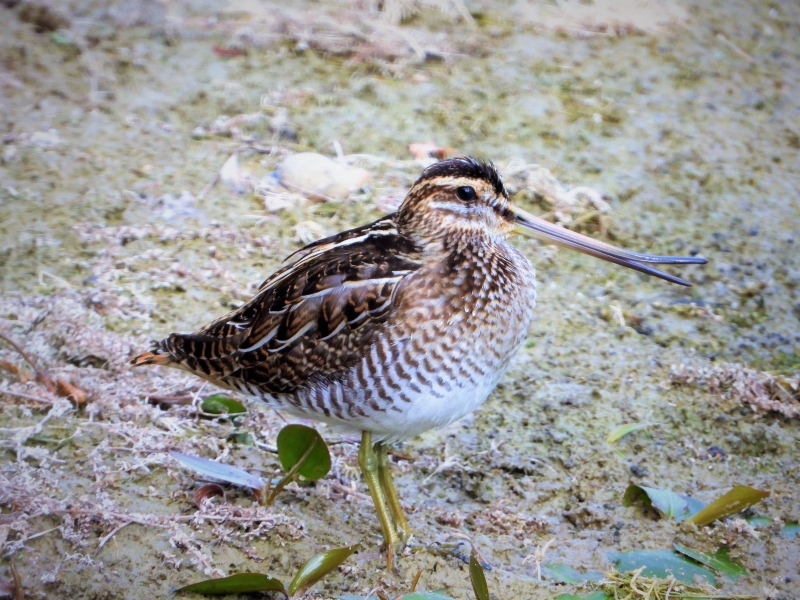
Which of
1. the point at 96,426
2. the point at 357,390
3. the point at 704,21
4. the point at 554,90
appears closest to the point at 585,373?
the point at 357,390

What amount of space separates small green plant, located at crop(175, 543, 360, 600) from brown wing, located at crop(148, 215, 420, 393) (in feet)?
1.90

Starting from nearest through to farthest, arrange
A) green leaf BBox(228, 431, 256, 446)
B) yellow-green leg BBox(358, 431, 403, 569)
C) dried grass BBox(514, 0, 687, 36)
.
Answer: yellow-green leg BBox(358, 431, 403, 569)
green leaf BBox(228, 431, 256, 446)
dried grass BBox(514, 0, 687, 36)

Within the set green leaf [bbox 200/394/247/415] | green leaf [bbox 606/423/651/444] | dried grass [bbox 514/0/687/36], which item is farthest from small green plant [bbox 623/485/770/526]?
dried grass [bbox 514/0/687/36]

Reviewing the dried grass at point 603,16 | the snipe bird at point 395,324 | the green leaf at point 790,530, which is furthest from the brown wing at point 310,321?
the dried grass at point 603,16

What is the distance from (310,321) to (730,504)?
156 cm

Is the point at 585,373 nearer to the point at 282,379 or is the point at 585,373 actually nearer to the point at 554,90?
the point at 282,379

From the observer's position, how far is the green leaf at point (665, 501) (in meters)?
3.38

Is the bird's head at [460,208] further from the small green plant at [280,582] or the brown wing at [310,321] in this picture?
the small green plant at [280,582]

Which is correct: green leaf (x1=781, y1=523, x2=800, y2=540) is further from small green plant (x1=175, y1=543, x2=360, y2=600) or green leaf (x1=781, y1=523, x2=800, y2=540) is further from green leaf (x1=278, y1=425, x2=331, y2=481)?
green leaf (x1=278, y1=425, x2=331, y2=481)

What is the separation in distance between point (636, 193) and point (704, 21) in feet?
8.58

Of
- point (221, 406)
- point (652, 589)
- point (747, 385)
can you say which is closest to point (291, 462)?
point (221, 406)

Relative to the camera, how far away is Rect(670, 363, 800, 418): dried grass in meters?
3.94

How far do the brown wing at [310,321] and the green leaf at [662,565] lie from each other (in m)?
1.09

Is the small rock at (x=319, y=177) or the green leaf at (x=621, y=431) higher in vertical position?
the small rock at (x=319, y=177)
